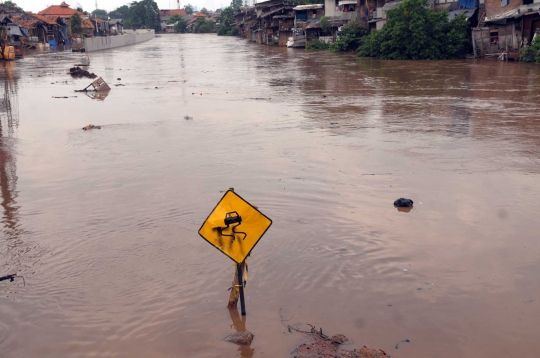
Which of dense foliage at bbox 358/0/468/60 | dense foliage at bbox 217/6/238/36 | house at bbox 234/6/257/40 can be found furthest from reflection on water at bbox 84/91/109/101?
dense foliage at bbox 217/6/238/36

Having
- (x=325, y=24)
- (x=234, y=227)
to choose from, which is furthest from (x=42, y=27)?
(x=234, y=227)

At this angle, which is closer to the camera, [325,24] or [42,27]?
[325,24]

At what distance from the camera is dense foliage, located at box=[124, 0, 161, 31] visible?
12354 centimetres

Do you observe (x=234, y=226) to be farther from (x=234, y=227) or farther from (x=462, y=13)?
(x=462, y=13)

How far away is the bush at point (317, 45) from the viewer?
4912cm

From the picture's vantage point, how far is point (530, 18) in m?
30.3

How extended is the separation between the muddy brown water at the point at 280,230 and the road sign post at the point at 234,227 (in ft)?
2.90

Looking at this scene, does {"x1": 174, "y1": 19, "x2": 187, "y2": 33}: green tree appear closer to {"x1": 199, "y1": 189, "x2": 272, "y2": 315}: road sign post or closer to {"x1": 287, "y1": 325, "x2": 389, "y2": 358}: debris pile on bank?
{"x1": 199, "y1": 189, "x2": 272, "y2": 315}: road sign post

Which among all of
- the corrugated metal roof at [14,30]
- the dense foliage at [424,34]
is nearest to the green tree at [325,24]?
the dense foliage at [424,34]

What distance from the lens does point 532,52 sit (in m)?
28.5

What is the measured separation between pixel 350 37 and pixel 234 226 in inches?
1623

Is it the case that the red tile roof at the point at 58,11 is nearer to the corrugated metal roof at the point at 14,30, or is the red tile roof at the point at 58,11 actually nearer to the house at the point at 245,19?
the house at the point at 245,19

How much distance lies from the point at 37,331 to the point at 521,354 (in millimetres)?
4531

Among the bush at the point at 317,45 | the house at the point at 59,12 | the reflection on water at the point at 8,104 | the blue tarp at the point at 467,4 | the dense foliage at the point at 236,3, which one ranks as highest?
the dense foliage at the point at 236,3
